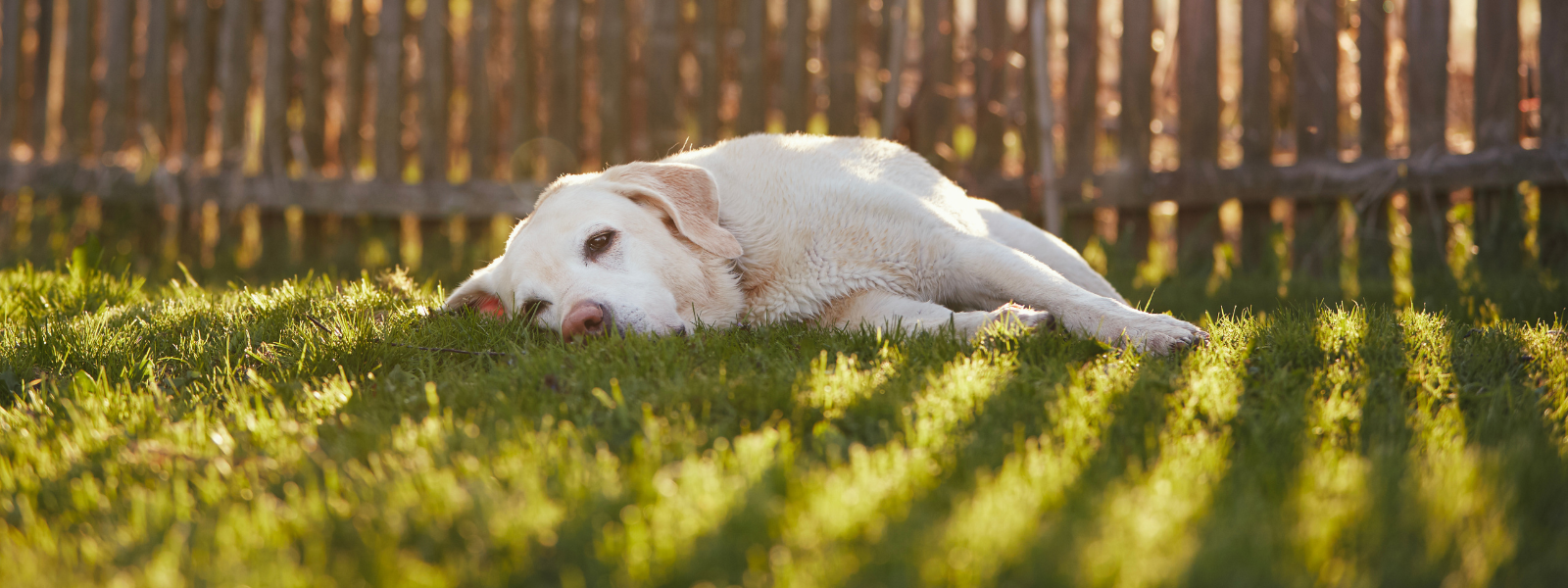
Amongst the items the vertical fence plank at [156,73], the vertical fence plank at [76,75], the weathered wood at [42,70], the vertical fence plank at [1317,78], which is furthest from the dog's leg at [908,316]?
the weathered wood at [42,70]

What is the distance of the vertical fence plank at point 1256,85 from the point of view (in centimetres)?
489

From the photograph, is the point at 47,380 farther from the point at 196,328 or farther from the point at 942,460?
the point at 942,460

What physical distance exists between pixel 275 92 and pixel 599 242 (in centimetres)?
419

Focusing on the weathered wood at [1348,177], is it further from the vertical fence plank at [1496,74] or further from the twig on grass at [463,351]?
the twig on grass at [463,351]

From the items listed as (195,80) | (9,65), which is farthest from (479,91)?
(9,65)

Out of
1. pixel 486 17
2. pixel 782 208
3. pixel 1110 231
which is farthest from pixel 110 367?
pixel 1110 231

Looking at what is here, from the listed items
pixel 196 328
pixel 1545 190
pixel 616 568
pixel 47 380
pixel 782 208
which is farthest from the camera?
pixel 1545 190

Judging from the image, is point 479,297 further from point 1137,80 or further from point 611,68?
point 1137,80

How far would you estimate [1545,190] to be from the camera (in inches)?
173

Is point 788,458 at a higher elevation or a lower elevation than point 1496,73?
lower

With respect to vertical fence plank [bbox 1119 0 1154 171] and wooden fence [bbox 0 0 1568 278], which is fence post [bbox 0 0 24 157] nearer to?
wooden fence [bbox 0 0 1568 278]

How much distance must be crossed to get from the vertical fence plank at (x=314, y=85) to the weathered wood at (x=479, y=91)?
3.09 feet

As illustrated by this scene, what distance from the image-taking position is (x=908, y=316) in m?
2.85

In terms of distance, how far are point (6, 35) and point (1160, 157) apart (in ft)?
23.5
